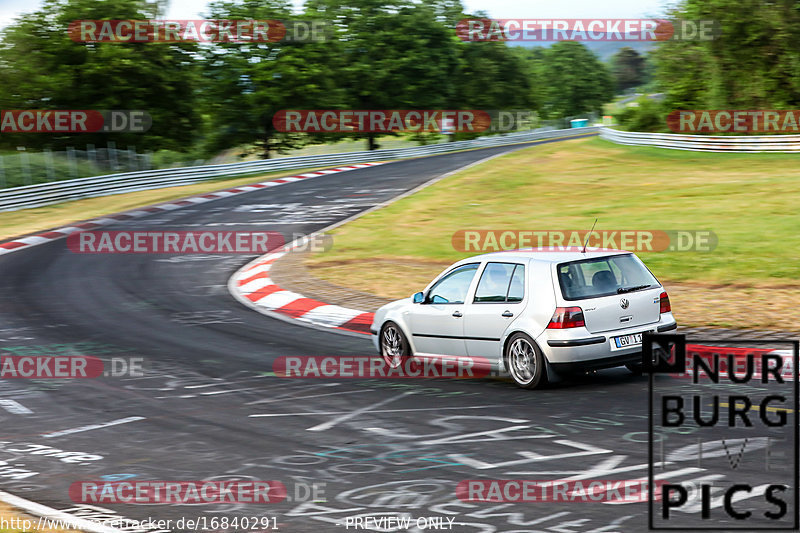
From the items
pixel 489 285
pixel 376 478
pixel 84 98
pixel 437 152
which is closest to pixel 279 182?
pixel 84 98

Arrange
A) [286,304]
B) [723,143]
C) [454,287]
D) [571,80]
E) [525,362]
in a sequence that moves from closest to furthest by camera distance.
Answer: [525,362] → [454,287] → [286,304] → [723,143] → [571,80]

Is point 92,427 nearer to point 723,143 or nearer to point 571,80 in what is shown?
point 723,143

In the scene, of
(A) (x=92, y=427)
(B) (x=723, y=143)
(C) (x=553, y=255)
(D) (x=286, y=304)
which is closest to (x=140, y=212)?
(D) (x=286, y=304)

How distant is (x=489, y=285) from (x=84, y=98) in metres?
44.7

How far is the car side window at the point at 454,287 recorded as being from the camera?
10.8 metres

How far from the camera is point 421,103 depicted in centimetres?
7275

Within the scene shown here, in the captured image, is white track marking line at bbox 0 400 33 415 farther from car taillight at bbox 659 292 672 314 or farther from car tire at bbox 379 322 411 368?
car taillight at bbox 659 292 672 314

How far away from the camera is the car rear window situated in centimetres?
984

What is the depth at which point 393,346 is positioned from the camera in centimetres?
1165

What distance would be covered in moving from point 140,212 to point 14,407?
2266cm

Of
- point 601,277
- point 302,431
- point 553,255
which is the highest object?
point 553,255

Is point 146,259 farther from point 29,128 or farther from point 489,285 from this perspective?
point 29,128

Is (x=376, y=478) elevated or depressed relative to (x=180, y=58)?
depressed

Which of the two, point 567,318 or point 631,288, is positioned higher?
point 631,288
